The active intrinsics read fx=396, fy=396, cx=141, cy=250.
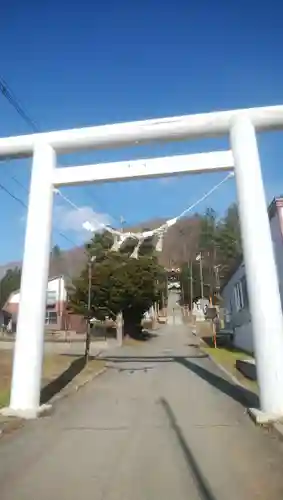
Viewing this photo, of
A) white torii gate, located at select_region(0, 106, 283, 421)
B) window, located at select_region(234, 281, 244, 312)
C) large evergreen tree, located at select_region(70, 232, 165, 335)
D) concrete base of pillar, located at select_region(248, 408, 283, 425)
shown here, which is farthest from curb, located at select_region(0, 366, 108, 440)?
large evergreen tree, located at select_region(70, 232, 165, 335)

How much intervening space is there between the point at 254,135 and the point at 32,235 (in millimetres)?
5490

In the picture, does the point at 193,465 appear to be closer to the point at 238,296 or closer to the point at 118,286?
the point at 238,296

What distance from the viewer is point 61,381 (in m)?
12.9

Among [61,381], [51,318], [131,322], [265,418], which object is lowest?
[265,418]

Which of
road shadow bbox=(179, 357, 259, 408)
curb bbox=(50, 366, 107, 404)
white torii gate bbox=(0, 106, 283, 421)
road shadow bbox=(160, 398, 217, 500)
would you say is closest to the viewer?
road shadow bbox=(160, 398, 217, 500)

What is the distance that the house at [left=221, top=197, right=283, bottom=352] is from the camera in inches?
591

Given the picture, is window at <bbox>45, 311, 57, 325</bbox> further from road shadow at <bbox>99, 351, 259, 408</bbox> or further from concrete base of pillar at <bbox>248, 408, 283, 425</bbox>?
concrete base of pillar at <bbox>248, 408, 283, 425</bbox>

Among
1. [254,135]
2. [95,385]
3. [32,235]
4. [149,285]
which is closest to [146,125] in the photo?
[254,135]

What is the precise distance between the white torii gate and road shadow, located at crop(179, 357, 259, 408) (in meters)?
1.85

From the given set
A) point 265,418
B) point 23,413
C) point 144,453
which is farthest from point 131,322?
point 144,453

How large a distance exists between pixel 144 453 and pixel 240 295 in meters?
19.6

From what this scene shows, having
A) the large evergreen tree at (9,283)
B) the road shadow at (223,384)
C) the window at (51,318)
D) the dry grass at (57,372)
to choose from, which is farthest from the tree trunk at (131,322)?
the large evergreen tree at (9,283)

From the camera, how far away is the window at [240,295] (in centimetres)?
2256

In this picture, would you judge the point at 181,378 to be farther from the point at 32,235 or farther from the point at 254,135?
the point at 254,135
